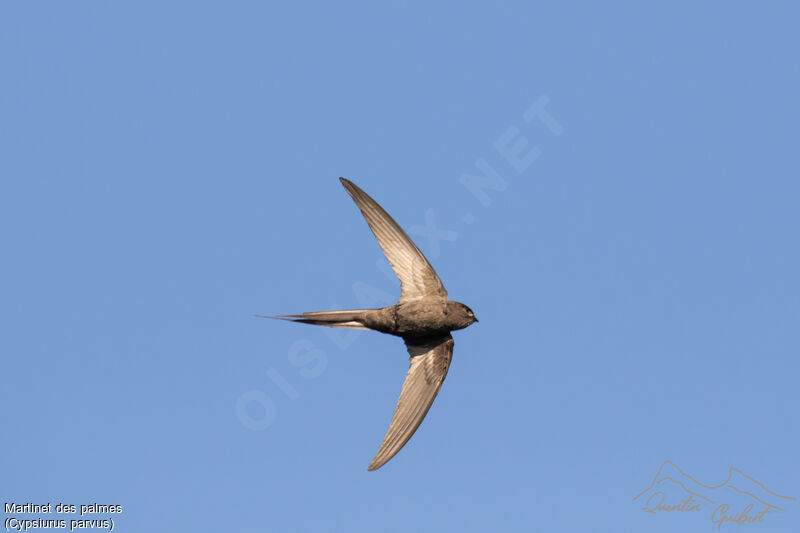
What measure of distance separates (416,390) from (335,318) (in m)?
2.04

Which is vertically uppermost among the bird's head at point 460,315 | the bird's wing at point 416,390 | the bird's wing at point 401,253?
the bird's wing at point 401,253

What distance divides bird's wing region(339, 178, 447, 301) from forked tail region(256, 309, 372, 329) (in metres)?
0.93

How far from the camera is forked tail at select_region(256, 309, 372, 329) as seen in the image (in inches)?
552

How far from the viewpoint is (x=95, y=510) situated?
48.1 ft

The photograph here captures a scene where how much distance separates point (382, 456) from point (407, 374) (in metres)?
1.66

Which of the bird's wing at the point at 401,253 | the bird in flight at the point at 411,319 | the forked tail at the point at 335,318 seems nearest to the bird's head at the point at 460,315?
the bird in flight at the point at 411,319

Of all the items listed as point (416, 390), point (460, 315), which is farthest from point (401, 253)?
point (416, 390)

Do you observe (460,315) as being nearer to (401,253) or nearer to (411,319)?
(411,319)

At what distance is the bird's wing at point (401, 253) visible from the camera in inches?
578

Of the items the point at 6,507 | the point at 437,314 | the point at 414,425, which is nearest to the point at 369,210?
the point at 437,314

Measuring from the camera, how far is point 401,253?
14781 millimetres

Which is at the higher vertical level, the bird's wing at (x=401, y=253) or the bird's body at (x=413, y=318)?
the bird's wing at (x=401, y=253)

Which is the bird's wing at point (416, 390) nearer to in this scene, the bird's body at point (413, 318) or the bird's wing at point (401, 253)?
the bird's body at point (413, 318)

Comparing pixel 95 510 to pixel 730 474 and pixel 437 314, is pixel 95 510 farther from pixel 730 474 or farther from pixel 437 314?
pixel 730 474
